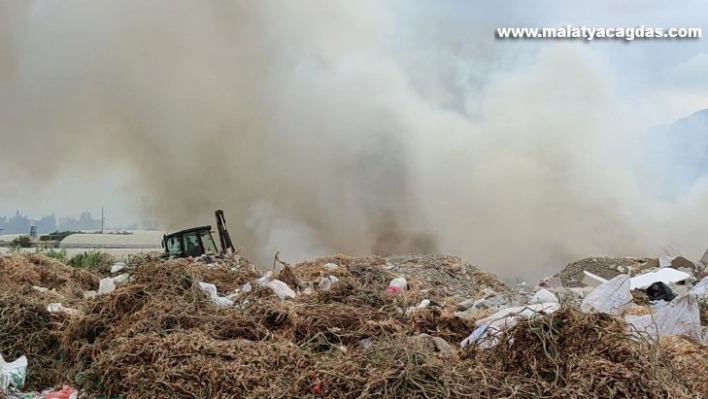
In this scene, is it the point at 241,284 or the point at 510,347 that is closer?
the point at 510,347

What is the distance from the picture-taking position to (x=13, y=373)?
4398mm

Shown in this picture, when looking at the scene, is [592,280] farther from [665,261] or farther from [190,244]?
[190,244]

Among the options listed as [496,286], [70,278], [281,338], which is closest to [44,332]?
[281,338]

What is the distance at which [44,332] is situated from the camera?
5250mm

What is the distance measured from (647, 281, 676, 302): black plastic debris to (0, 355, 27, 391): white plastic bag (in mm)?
6179

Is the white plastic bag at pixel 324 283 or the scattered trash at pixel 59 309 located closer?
the scattered trash at pixel 59 309

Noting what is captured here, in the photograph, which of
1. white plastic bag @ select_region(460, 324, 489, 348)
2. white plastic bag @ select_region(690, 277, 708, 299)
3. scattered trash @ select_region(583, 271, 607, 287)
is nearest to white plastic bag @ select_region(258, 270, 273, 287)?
white plastic bag @ select_region(460, 324, 489, 348)

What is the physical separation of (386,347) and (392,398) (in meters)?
0.51

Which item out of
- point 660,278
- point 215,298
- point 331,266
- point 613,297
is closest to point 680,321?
point 613,297

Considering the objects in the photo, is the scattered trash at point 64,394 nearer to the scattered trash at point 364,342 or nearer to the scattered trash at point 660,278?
the scattered trash at point 364,342

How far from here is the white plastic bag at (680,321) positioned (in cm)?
482

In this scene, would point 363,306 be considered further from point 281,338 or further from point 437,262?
point 437,262

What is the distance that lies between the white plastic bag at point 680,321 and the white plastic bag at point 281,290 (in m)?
3.32

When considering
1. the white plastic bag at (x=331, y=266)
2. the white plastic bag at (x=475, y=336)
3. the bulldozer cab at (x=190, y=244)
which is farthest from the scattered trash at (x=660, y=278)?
the bulldozer cab at (x=190, y=244)
